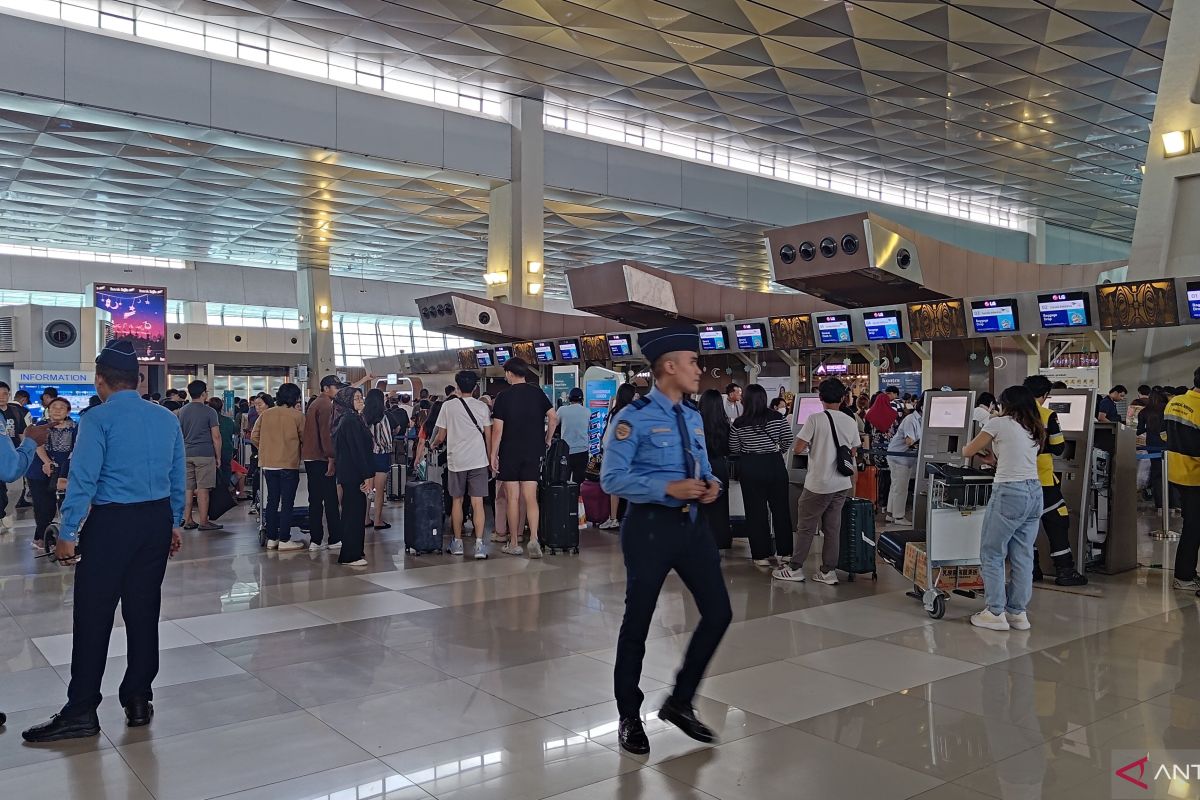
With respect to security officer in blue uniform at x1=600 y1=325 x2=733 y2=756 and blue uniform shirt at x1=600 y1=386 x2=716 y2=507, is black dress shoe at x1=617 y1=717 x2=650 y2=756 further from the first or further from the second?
blue uniform shirt at x1=600 y1=386 x2=716 y2=507

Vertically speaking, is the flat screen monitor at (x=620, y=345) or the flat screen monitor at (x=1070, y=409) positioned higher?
the flat screen monitor at (x=620, y=345)

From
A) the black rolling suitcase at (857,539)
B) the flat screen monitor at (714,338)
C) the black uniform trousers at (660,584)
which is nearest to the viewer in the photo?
the black uniform trousers at (660,584)

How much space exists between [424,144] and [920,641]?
14.4 metres

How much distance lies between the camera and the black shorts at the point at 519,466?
8.46 m

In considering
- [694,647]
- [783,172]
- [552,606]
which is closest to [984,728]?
[694,647]

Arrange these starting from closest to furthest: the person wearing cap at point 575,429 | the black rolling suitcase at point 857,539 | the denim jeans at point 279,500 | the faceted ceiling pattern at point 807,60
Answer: the black rolling suitcase at point 857,539, the denim jeans at point 279,500, the person wearing cap at point 575,429, the faceted ceiling pattern at point 807,60

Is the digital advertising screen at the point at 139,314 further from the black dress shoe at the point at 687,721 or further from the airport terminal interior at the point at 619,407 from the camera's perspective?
the black dress shoe at the point at 687,721

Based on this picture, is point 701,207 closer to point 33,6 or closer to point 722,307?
point 722,307

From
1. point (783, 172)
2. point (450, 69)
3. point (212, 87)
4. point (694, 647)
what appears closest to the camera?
point (694, 647)

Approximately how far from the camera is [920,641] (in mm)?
5391

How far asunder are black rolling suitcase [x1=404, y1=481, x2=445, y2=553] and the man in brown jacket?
0.79 metres

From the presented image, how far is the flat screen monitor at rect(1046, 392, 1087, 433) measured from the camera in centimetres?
738

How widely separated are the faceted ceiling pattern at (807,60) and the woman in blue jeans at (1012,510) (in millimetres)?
9864

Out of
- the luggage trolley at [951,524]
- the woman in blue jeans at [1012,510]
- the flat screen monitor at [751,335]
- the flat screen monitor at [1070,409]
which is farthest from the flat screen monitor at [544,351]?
the woman in blue jeans at [1012,510]
